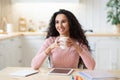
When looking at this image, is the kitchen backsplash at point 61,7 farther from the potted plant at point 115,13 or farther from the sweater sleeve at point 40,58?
the sweater sleeve at point 40,58

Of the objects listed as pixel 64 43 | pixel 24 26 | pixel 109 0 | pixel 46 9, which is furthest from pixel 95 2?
pixel 64 43

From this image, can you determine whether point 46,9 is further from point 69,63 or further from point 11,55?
point 69,63

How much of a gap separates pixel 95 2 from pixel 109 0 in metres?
0.24

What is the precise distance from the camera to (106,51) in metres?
4.05

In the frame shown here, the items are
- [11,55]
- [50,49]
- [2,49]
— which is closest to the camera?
[50,49]

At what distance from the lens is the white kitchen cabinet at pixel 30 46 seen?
13.5ft

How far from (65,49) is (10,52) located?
1724mm

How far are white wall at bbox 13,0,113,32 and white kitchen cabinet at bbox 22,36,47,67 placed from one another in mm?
541

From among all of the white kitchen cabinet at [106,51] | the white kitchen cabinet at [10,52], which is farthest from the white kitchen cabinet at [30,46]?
the white kitchen cabinet at [106,51]

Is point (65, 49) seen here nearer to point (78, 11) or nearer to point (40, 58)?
point (40, 58)

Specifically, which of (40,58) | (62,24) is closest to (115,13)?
(62,24)

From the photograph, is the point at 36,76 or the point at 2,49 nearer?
the point at 36,76

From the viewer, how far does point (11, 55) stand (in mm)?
3797

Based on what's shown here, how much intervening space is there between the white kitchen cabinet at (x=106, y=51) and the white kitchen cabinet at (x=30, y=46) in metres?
0.82
